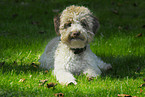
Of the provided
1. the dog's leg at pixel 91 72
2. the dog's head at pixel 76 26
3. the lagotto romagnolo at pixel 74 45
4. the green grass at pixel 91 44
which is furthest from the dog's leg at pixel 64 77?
the dog's head at pixel 76 26

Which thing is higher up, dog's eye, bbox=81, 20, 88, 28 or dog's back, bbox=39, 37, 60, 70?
dog's eye, bbox=81, 20, 88, 28

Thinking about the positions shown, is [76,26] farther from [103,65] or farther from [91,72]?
[103,65]

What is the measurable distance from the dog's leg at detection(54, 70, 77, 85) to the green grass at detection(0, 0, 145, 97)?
0.10m

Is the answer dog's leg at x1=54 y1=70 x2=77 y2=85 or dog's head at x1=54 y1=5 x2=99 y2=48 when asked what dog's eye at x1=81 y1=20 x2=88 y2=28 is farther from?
dog's leg at x1=54 y1=70 x2=77 y2=85

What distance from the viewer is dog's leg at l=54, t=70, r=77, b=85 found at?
4361 millimetres

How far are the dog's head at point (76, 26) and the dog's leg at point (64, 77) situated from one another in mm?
545

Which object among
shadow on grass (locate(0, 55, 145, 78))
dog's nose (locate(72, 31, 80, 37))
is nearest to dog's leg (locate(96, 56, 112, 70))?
shadow on grass (locate(0, 55, 145, 78))

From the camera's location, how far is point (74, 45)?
15.0ft

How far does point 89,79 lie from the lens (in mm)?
4648

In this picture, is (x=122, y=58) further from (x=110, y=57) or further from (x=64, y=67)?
(x=64, y=67)

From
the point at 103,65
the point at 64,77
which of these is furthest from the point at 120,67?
the point at 64,77

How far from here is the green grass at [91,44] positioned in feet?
13.5

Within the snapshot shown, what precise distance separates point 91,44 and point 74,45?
236 cm

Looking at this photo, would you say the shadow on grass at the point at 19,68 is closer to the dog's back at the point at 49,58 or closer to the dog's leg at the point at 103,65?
the dog's back at the point at 49,58
